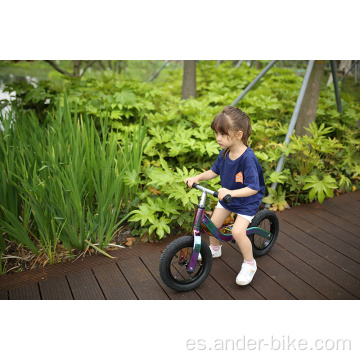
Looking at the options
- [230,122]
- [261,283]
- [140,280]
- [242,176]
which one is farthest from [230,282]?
[230,122]

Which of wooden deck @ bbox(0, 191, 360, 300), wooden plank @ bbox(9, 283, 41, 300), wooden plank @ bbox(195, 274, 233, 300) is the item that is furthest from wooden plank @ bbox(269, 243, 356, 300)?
wooden plank @ bbox(9, 283, 41, 300)

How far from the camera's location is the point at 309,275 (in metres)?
2.23

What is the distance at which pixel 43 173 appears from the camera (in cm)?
229

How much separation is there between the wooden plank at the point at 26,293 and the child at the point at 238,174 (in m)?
1.17

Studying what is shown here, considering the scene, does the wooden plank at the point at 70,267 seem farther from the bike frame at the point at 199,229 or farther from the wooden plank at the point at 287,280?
the wooden plank at the point at 287,280

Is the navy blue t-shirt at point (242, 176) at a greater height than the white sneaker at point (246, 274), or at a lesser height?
greater

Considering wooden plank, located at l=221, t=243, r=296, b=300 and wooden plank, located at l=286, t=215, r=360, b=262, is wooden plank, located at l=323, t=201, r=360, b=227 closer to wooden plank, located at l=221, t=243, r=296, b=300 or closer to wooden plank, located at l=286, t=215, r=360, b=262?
wooden plank, located at l=286, t=215, r=360, b=262

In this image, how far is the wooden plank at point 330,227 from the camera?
263 cm

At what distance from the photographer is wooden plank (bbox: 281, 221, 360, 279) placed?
90.7 inches

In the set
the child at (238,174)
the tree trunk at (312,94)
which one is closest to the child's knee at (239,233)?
the child at (238,174)

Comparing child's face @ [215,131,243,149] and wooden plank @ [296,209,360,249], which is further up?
child's face @ [215,131,243,149]

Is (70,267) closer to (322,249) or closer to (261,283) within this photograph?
(261,283)
